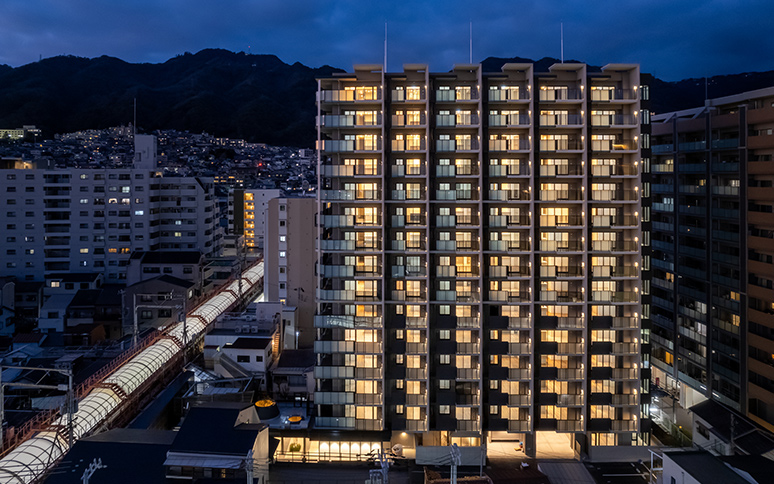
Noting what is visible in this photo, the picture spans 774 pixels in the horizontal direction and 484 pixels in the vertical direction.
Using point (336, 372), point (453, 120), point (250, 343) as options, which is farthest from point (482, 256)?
point (250, 343)

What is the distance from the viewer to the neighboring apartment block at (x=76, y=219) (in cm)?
7125

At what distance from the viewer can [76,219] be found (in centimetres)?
7319

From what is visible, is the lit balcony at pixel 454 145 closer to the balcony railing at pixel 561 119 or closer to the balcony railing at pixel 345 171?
the balcony railing at pixel 345 171

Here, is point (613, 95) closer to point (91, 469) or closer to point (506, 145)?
point (506, 145)

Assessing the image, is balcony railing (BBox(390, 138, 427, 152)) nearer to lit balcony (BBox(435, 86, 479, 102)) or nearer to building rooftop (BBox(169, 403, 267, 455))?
lit balcony (BBox(435, 86, 479, 102))

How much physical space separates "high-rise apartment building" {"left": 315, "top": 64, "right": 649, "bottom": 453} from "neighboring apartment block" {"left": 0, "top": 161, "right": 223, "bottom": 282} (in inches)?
2055

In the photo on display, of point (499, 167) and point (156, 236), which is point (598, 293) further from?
point (156, 236)

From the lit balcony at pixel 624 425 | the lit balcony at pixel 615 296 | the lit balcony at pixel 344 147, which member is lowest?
the lit balcony at pixel 624 425

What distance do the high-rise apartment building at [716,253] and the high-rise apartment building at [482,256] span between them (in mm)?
9706

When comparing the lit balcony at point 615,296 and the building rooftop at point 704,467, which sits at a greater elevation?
the lit balcony at point 615,296

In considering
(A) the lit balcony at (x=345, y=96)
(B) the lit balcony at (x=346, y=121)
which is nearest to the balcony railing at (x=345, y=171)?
(B) the lit balcony at (x=346, y=121)

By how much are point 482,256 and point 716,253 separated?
2168 cm

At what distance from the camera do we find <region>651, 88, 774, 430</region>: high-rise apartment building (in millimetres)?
36062

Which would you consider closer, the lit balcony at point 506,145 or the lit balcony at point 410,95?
the lit balcony at point 410,95
